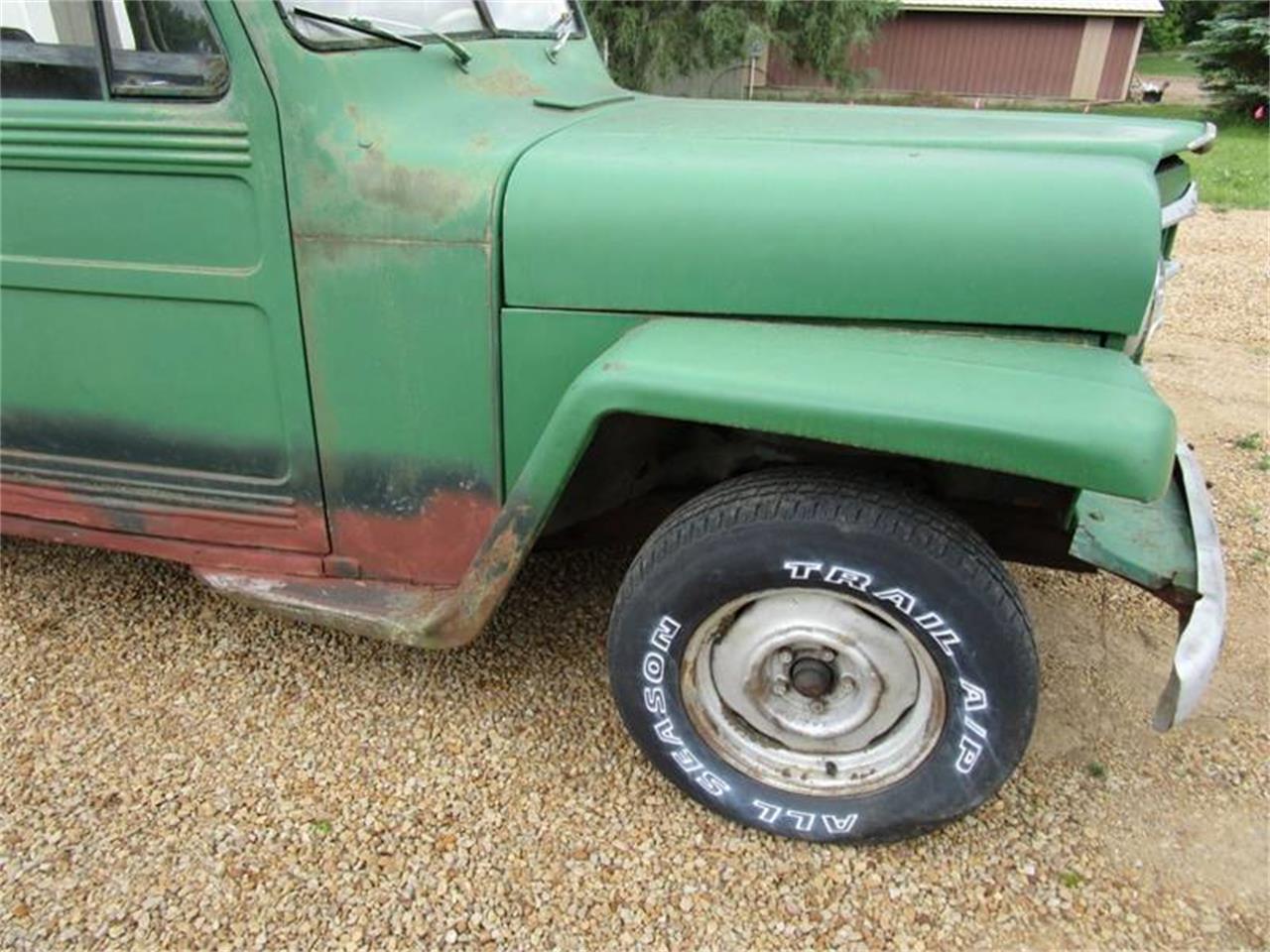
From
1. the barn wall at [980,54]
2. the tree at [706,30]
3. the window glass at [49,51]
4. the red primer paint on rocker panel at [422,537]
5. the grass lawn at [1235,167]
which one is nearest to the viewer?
the window glass at [49,51]

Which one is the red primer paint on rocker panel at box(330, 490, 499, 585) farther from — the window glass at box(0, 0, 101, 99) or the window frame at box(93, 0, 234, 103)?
the window glass at box(0, 0, 101, 99)

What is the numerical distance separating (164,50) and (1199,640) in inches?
89.7

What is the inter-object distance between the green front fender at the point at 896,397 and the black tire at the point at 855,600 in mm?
218

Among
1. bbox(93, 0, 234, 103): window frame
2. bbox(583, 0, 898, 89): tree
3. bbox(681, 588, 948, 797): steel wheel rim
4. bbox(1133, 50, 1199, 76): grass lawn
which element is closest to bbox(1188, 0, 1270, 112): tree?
bbox(583, 0, 898, 89): tree

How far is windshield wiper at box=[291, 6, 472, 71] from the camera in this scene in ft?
6.79

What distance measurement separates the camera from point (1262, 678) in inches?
105

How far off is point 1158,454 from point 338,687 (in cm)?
194

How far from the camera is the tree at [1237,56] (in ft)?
49.9

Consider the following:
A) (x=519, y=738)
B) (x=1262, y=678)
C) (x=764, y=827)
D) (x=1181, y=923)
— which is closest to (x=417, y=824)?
(x=519, y=738)

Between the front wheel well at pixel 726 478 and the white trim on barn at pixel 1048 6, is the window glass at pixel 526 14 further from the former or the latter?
the white trim on barn at pixel 1048 6

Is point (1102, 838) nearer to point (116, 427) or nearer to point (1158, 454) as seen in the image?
point (1158, 454)

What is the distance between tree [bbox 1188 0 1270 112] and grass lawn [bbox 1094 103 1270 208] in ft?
1.18

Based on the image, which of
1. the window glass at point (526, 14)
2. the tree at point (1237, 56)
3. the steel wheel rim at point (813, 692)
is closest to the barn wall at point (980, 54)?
the tree at point (1237, 56)

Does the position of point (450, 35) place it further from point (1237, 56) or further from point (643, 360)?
point (1237, 56)
